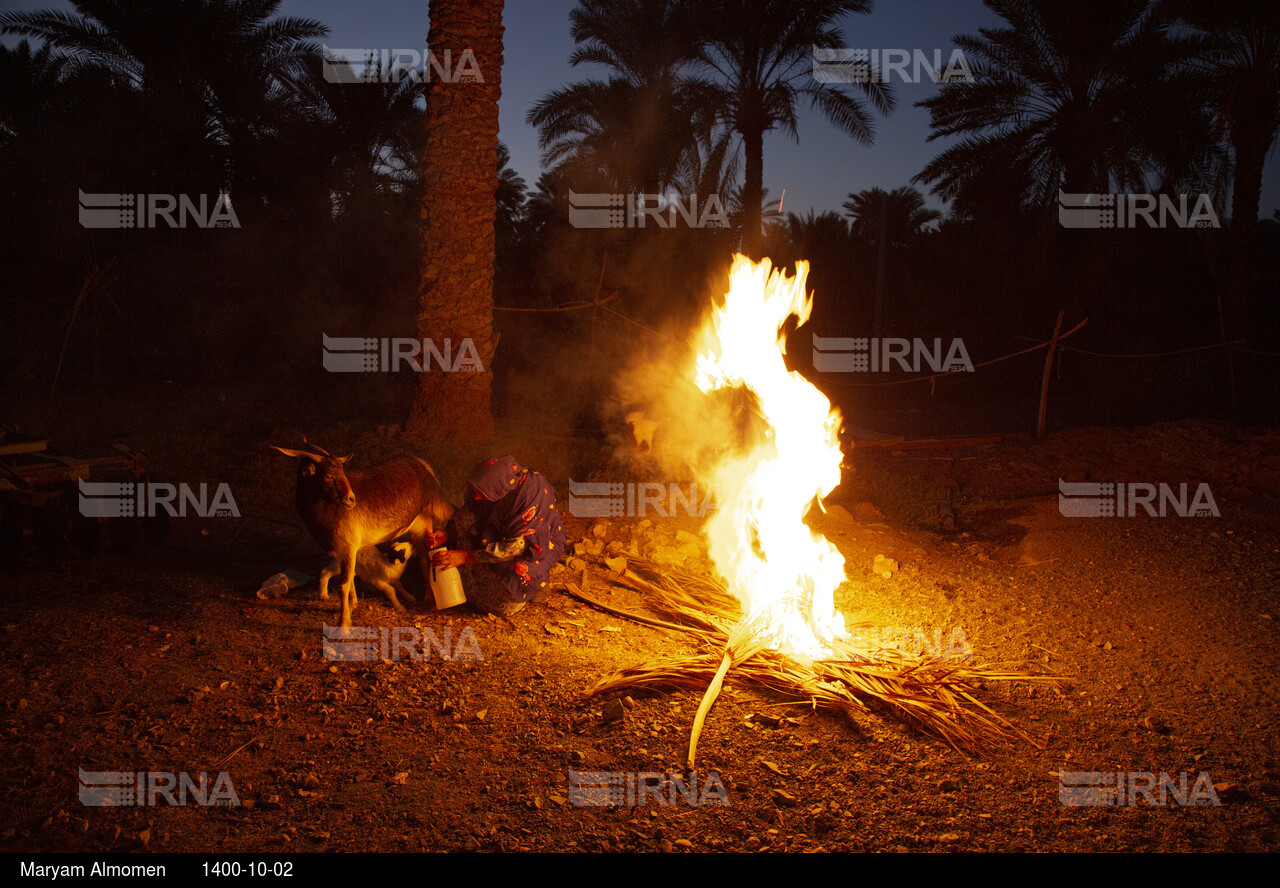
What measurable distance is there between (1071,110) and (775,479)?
14.6 m

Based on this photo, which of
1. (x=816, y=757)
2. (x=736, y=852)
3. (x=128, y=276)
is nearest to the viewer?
(x=736, y=852)

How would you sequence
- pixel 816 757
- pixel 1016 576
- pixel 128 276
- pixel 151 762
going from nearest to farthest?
pixel 151 762 → pixel 816 757 → pixel 1016 576 → pixel 128 276

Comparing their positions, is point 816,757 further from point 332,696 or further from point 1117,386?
point 1117,386

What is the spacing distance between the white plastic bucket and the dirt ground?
128 millimetres

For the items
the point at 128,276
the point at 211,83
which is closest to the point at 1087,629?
the point at 128,276

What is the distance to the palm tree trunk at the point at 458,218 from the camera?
934 cm

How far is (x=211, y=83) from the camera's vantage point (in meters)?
19.2

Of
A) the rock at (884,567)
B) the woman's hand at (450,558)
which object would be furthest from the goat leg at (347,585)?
the rock at (884,567)

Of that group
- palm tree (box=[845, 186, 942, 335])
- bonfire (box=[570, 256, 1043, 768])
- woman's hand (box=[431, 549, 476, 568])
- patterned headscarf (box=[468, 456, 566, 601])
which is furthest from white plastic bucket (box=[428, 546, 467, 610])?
palm tree (box=[845, 186, 942, 335])

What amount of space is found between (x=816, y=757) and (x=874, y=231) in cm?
3128

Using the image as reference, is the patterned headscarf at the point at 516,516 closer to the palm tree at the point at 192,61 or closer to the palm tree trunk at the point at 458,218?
the palm tree trunk at the point at 458,218

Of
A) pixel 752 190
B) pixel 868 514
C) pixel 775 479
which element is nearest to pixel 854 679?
pixel 775 479

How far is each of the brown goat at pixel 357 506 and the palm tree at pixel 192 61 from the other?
1706 centimetres

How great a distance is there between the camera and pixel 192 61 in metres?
18.6
